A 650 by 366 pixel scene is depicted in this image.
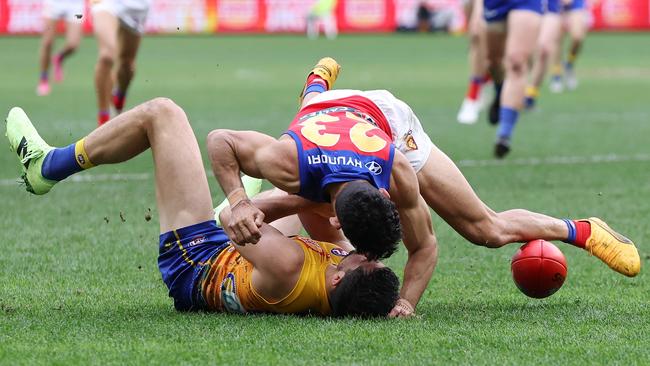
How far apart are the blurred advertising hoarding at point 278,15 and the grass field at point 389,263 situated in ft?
63.5

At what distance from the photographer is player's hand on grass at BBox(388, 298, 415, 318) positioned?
498 centimetres

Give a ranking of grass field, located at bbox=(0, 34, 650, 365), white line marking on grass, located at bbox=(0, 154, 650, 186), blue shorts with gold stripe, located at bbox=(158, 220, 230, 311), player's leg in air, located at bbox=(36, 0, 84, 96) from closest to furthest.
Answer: grass field, located at bbox=(0, 34, 650, 365) → blue shorts with gold stripe, located at bbox=(158, 220, 230, 311) → white line marking on grass, located at bbox=(0, 154, 650, 186) → player's leg in air, located at bbox=(36, 0, 84, 96)

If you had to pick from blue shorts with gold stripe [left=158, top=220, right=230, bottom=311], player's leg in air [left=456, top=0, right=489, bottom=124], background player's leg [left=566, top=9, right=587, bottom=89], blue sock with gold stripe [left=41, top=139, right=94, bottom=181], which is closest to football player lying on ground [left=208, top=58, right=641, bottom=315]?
blue shorts with gold stripe [left=158, top=220, right=230, bottom=311]

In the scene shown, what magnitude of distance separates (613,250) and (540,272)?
18.9 inches

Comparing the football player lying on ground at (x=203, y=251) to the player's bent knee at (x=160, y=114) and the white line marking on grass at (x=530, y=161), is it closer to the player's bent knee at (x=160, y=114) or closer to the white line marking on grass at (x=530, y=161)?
the player's bent knee at (x=160, y=114)

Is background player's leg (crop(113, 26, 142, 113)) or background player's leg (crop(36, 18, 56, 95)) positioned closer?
background player's leg (crop(113, 26, 142, 113))

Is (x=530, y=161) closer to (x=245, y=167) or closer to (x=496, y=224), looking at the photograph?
(x=496, y=224)

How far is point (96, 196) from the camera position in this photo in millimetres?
9070

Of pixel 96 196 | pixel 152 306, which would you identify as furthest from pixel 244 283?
pixel 96 196

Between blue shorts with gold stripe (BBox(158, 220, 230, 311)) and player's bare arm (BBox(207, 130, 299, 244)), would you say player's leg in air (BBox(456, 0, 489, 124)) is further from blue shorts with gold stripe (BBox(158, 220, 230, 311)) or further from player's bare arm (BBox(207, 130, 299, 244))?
player's bare arm (BBox(207, 130, 299, 244))

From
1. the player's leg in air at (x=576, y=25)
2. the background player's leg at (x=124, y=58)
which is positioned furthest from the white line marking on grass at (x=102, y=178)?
the player's leg in air at (x=576, y=25)

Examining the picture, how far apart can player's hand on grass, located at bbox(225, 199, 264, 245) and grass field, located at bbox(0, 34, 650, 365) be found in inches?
13.6

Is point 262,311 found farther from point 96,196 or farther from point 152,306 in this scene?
point 96,196

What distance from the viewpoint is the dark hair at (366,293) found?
4.80 m
